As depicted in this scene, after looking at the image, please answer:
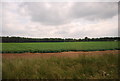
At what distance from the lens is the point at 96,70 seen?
15.5 ft

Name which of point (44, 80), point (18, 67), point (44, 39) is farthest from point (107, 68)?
point (44, 39)

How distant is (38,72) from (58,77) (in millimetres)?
976

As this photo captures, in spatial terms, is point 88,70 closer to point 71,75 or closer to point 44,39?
point 71,75

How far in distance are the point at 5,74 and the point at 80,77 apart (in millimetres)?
2876

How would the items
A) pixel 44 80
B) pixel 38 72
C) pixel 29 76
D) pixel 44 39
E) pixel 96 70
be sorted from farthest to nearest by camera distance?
pixel 44 39 → pixel 96 70 → pixel 38 72 → pixel 29 76 → pixel 44 80

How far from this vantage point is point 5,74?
160 inches

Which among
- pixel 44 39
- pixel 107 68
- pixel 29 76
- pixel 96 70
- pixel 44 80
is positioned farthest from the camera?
pixel 44 39

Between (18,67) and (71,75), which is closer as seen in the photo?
(71,75)

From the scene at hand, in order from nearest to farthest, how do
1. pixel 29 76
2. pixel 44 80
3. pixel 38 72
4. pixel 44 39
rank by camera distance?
pixel 44 80 → pixel 29 76 → pixel 38 72 → pixel 44 39

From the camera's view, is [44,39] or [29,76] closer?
[29,76]

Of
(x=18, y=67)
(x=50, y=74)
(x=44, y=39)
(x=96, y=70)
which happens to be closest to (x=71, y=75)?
(x=50, y=74)

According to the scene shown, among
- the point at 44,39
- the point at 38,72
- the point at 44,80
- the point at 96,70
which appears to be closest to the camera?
the point at 44,80

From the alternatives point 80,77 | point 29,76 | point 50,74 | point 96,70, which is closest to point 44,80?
point 50,74

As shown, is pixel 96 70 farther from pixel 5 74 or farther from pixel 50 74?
pixel 5 74
